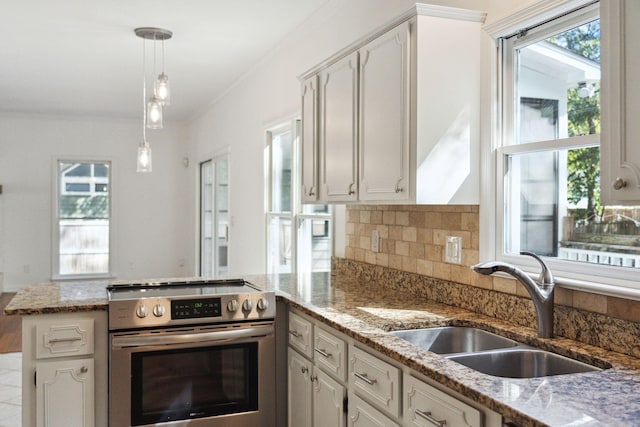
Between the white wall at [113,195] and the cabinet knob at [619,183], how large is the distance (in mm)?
8043

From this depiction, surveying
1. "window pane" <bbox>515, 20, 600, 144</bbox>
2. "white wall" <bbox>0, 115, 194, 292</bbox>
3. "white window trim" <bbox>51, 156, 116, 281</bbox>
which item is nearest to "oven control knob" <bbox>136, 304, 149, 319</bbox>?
"window pane" <bbox>515, 20, 600, 144</bbox>

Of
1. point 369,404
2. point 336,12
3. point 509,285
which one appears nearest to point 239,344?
point 369,404

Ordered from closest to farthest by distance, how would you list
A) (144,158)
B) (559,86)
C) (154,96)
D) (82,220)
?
(559,86) < (154,96) < (144,158) < (82,220)

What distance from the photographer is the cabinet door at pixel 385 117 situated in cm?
A: 233

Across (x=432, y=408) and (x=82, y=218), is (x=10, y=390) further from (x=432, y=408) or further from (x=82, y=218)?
(x=82, y=218)

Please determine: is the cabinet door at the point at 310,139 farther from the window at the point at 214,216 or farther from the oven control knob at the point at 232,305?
the window at the point at 214,216

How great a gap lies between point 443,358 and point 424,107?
41.0 inches

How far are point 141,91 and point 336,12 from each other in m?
3.82

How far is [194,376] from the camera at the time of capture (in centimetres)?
273

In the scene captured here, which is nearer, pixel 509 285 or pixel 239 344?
pixel 509 285

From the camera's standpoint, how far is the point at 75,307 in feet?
8.41

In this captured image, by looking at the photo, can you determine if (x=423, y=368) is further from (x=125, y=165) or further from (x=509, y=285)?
(x=125, y=165)

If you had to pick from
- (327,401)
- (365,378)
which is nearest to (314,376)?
(327,401)

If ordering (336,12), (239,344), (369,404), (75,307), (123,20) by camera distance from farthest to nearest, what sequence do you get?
1. (123,20)
2. (336,12)
3. (239,344)
4. (75,307)
5. (369,404)
